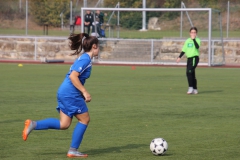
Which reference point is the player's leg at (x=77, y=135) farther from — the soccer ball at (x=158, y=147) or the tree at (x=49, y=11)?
the tree at (x=49, y=11)

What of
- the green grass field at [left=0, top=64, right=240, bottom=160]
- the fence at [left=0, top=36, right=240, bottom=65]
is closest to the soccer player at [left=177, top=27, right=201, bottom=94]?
the green grass field at [left=0, top=64, right=240, bottom=160]

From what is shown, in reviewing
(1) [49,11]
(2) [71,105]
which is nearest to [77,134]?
(2) [71,105]

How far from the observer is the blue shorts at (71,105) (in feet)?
23.9

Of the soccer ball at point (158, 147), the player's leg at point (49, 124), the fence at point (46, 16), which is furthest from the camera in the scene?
the fence at point (46, 16)

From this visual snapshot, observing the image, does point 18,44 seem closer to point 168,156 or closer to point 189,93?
point 189,93

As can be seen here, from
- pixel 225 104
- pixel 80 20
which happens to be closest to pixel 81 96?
pixel 225 104

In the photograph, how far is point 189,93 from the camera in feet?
51.3

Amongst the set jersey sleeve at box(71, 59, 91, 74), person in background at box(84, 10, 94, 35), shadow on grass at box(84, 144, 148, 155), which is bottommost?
shadow on grass at box(84, 144, 148, 155)

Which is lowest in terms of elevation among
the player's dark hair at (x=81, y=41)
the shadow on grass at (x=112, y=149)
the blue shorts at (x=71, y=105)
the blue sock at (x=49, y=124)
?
the shadow on grass at (x=112, y=149)

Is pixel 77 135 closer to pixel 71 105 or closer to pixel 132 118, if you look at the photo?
pixel 71 105

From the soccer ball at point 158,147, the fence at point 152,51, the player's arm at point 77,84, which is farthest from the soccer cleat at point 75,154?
the fence at point 152,51

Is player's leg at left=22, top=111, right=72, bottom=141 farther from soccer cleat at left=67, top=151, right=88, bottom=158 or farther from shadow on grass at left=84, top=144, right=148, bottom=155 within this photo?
shadow on grass at left=84, top=144, right=148, bottom=155

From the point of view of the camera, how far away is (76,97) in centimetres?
732

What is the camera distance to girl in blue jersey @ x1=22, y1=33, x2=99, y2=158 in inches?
287
